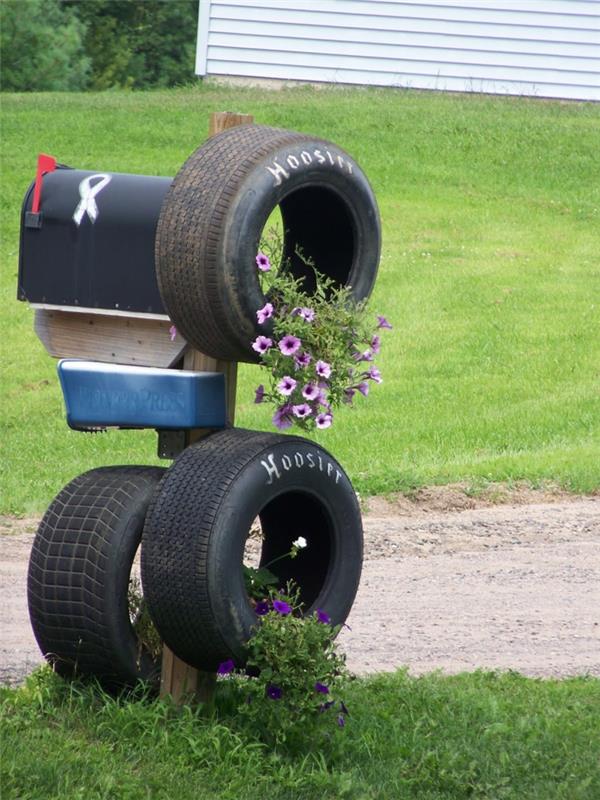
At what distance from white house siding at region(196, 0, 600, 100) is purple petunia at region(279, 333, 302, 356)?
671 inches

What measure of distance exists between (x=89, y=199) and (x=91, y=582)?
1.48 meters

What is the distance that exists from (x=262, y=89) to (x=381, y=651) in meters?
16.4

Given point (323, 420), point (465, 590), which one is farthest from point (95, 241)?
point (465, 590)

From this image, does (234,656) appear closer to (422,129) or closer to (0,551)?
(0,551)

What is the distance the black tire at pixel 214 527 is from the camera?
4.68 meters

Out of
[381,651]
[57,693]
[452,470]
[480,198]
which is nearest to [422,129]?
[480,198]

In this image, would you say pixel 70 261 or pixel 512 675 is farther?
pixel 512 675

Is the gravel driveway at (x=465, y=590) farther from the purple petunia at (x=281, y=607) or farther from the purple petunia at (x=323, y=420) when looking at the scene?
the purple petunia at (x=323, y=420)

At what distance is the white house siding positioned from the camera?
20.8 m

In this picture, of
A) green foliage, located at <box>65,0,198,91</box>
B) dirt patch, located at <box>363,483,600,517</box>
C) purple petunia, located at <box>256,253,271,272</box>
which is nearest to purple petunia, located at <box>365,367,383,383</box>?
purple petunia, located at <box>256,253,271,272</box>

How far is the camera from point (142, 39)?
129 ft

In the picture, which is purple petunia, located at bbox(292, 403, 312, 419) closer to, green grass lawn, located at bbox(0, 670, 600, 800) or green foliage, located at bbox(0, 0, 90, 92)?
green grass lawn, located at bbox(0, 670, 600, 800)

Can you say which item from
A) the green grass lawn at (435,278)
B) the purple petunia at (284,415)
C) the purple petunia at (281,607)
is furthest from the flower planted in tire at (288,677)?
the green grass lawn at (435,278)

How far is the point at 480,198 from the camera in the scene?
56.4ft
